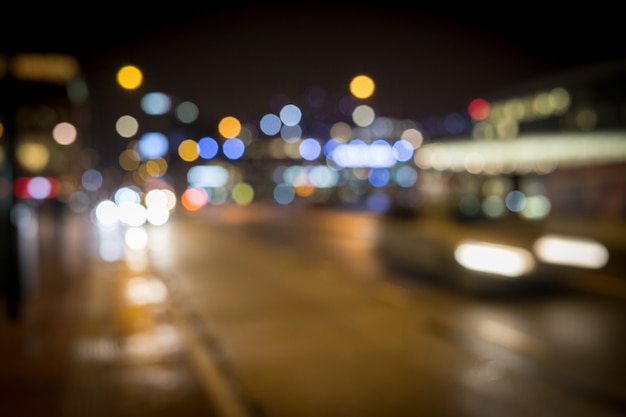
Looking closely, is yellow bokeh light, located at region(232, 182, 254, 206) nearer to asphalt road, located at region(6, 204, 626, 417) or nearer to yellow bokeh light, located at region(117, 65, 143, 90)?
yellow bokeh light, located at region(117, 65, 143, 90)

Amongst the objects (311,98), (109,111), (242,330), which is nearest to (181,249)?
(242,330)

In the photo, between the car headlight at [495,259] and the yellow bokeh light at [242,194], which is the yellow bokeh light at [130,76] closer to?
the car headlight at [495,259]

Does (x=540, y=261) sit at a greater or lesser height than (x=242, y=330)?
greater

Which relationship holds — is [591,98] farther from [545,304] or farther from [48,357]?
[48,357]

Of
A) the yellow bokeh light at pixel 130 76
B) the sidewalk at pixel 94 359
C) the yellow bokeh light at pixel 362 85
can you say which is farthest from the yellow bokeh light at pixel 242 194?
the sidewalk at pixel 94 359

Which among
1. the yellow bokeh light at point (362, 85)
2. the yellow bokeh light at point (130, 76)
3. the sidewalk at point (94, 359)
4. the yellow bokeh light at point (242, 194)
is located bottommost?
the sidewalk at point (94, 359)

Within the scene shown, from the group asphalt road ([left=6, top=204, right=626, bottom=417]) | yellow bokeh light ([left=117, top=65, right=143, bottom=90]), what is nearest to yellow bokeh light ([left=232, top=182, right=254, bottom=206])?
yellow bokeh light ([left=117, top=65, right=143, bottom=90])
